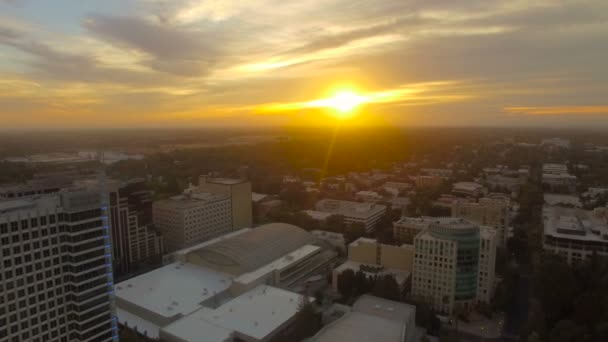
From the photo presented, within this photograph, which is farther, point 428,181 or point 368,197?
point 428,181

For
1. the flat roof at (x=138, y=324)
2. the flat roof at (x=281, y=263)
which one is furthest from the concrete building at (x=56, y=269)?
the flat roof at (x=281, y=263)

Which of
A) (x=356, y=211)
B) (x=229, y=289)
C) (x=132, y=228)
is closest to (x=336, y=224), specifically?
(x=356, y=211)

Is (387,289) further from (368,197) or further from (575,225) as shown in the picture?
(368,197)

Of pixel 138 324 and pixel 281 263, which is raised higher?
pixel 281 263

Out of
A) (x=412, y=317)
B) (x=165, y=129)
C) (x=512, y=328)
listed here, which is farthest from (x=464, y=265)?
(x=165, y=129)

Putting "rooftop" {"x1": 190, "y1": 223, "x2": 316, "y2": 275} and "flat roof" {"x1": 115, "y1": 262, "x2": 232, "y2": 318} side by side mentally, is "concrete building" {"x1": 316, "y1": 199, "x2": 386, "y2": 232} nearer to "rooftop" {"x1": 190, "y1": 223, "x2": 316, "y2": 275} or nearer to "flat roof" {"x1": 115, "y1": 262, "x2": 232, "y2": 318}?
"rooftop" {"x1": 190, "y1": 223, "x2": 316, "y2": 275}

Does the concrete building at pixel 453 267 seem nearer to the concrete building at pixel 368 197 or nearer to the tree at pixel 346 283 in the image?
the tree at pixel 346 283
